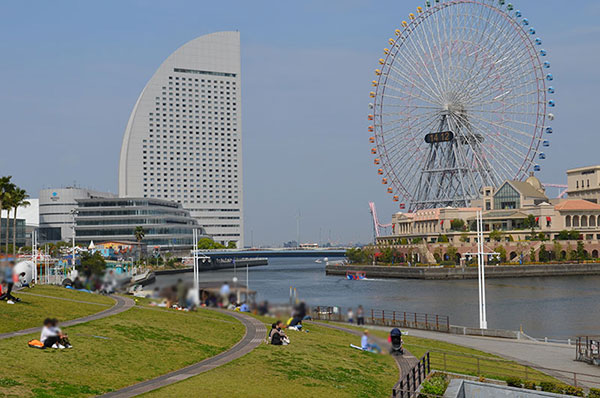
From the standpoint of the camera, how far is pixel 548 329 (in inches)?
2972

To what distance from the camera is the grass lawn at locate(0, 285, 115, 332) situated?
37906mm

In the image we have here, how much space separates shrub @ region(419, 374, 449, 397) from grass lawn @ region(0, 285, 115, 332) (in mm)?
21118

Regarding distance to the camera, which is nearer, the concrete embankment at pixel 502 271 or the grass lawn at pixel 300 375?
the grass lawn at pixel 300 375

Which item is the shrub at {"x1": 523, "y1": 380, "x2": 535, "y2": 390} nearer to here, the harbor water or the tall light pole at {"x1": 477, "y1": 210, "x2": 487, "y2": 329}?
the harbor water

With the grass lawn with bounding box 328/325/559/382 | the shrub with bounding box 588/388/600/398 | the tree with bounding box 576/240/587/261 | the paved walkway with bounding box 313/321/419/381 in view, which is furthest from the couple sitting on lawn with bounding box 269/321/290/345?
the tree with bounding box 576/240/587/261

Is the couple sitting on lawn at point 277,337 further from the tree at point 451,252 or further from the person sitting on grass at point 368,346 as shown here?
the tree at point 451,252

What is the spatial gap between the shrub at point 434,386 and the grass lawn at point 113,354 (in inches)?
450

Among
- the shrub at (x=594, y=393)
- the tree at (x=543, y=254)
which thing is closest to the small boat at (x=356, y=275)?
the tree at (x=543, y=254)

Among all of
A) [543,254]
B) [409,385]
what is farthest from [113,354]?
[543,254]

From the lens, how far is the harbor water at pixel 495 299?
8075cm

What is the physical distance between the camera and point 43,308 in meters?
43.3

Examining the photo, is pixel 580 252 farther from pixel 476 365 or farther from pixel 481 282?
pixel 476 365

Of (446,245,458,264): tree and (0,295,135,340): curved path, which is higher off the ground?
(446,245,458,264): tree

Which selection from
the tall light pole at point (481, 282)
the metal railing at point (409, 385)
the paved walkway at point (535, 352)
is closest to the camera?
the metal railing at point (409, 385)
